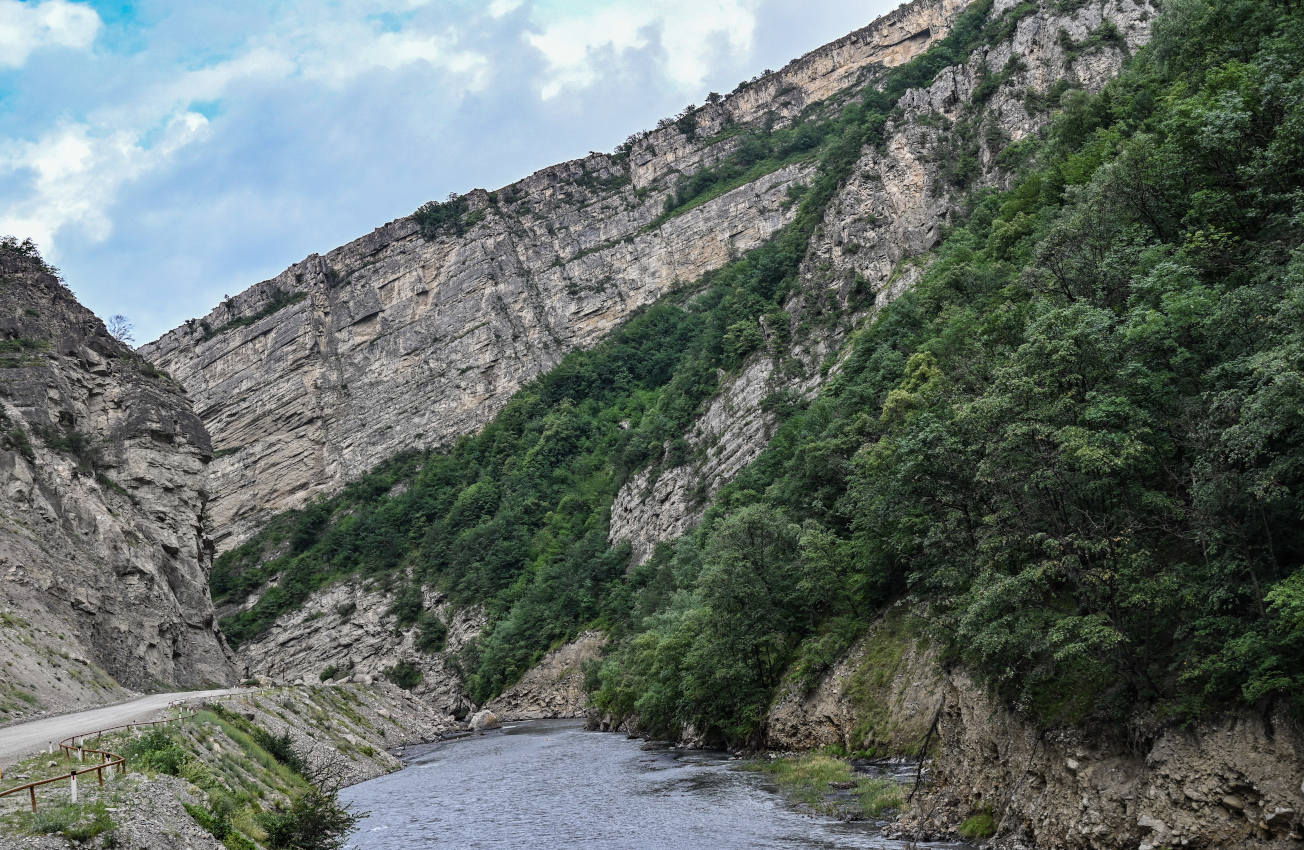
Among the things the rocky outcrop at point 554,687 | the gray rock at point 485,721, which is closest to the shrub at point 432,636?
the rocky outcrop at point 554,687

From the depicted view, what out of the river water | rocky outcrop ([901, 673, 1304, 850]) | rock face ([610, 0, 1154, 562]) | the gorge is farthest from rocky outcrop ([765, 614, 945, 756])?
rock face ([610, 0, 1154, 562])

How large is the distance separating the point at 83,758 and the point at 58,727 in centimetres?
932

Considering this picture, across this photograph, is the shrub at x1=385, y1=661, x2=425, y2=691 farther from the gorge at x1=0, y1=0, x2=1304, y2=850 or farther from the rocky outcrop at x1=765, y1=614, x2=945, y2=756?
the rocky outcrop at x1=765, y1=614, x2=945, y2=756

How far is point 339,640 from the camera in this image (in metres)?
98.4

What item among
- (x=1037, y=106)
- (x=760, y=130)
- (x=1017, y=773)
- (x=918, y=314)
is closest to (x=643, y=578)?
(x=918, y=314)

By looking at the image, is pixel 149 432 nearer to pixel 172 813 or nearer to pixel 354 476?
pixel 172 813

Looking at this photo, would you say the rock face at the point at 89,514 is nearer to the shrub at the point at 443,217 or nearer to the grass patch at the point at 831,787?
the grass patch at the point at 831,787

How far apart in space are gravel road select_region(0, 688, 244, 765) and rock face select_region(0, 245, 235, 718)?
2.65 m

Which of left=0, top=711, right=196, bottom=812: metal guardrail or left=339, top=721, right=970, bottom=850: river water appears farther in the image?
left=339, top=721, right=970, bottom=850: river water

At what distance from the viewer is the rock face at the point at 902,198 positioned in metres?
71.9

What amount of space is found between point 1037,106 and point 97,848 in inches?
3036

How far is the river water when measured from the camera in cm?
2325

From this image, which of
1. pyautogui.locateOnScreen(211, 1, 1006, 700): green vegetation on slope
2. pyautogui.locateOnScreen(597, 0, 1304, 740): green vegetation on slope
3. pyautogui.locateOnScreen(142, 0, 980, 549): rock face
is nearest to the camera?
pyautogui.locateOnScreen(597, 0, 1304, 740): green vegetation on slope

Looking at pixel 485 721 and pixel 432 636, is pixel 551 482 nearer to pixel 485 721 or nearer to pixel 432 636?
pixel 432 636
